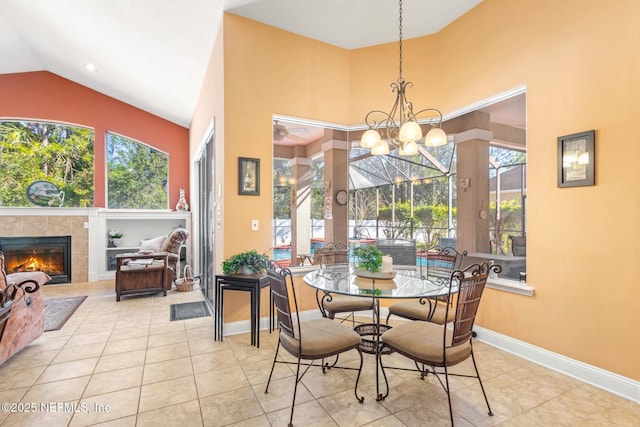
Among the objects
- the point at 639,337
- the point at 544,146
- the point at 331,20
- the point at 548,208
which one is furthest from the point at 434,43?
the point at 639,337

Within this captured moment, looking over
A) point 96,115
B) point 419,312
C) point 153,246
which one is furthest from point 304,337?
point 96,115

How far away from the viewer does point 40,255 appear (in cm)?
588

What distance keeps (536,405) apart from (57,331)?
4.57 m

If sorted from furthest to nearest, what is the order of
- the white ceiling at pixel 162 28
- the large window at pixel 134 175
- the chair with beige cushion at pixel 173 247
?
the large window at pixel 134 175, the chair with beige cushion at pixel 173 247, the white ceiling at pixel 162 28

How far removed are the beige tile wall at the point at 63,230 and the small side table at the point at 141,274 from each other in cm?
168

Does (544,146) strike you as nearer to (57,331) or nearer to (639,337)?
(639,337)

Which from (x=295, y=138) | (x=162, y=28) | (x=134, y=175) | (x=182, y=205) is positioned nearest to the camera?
(x=162, y=28)

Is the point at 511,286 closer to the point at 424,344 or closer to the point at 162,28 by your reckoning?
the point at 424,344

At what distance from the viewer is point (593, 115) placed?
7.97ft

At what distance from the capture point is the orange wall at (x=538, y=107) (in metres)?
2.29

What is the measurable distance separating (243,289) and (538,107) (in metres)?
3.21

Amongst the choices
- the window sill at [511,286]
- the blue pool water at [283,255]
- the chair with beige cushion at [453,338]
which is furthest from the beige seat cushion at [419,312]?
the blue pool water at [283,255]

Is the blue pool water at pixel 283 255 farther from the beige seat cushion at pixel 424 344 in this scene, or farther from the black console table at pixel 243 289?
the beige seat cushion at pixel 424 344

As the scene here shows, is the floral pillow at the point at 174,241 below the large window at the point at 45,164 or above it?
below
